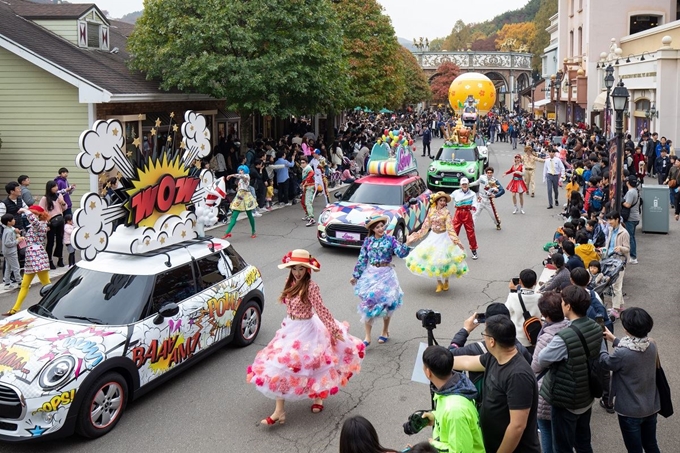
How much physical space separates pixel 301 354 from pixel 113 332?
1.93 m

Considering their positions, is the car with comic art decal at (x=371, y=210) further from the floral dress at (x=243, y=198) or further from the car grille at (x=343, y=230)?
the floral dress at (x=243, y=198)

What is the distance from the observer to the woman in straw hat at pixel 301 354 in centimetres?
725

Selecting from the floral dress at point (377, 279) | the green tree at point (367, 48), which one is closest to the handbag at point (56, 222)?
the floral dress at point (377, 279)

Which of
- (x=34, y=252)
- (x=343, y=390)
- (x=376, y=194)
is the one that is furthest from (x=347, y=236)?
(x=343, y=390)

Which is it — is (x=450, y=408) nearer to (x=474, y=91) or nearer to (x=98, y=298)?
(x=98, y=298)

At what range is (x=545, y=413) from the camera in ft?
19.8

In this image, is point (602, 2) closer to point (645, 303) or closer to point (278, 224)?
point (278, 224)

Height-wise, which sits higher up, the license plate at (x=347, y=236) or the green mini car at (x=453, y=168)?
the green mini car at (x=453, y=168)

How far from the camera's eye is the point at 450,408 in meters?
4.55

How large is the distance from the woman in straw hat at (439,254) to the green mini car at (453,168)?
11.7 metres

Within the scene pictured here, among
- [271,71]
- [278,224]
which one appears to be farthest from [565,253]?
[271,71]

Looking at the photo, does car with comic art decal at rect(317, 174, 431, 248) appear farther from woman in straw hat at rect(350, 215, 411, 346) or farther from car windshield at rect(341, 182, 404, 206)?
woman in straw hat at rect(350, 215, 411, 346)

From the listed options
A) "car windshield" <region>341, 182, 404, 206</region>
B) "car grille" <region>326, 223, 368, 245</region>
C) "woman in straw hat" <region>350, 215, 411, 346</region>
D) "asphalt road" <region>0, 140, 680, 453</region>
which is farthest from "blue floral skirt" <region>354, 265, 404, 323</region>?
"car windshield" <region>341, 182, 404, 206</region>

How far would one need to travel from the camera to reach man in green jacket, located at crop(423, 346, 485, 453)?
4.49 metres
